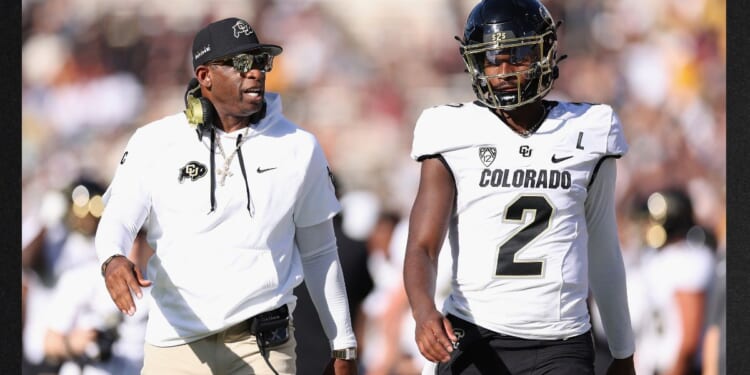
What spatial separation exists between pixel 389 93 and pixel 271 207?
2.76 m

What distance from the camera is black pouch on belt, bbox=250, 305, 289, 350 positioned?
369 cm

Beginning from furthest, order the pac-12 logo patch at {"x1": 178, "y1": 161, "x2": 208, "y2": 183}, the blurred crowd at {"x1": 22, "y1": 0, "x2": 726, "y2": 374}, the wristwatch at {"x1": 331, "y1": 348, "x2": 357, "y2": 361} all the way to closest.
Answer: the blurred crowd at {"x1": 22, "y1": 0, "x2": 726, "y2": 374}
the wristwatch at {"x1": 331, "y1": 348, "x2": 357, "y2": 361}
the pac-12 logo patch at {"x1": 178, "y1": 161, "x2": 208, "y2": 183}

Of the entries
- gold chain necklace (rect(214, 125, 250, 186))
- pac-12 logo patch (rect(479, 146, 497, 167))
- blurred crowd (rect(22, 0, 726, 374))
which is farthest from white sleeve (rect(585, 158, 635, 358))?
blurred crowd (rect(22, 0, 726, 374))

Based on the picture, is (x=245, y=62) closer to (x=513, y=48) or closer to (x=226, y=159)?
(x=226, y=159)

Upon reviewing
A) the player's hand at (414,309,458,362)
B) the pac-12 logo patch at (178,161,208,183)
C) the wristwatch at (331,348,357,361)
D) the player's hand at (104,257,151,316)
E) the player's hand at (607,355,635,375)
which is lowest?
the wristwatch at (331,348,357,361)

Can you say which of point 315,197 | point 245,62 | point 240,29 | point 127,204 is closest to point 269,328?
point 315,197

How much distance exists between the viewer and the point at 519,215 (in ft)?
10.8

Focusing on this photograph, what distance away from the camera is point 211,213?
3.76 meters

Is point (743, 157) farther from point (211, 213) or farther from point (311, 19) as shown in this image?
point (211, 213)

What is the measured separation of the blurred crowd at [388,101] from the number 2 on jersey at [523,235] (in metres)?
3.09

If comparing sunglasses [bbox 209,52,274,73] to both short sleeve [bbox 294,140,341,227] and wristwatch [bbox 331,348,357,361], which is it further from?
wristwatch [bbox 331,348,357,361]

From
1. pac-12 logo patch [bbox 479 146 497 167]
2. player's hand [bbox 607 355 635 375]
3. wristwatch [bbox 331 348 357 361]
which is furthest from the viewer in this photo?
wristwatch [bbox 331 348 357 361]

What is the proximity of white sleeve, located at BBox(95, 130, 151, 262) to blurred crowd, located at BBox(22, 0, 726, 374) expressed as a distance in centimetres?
262
